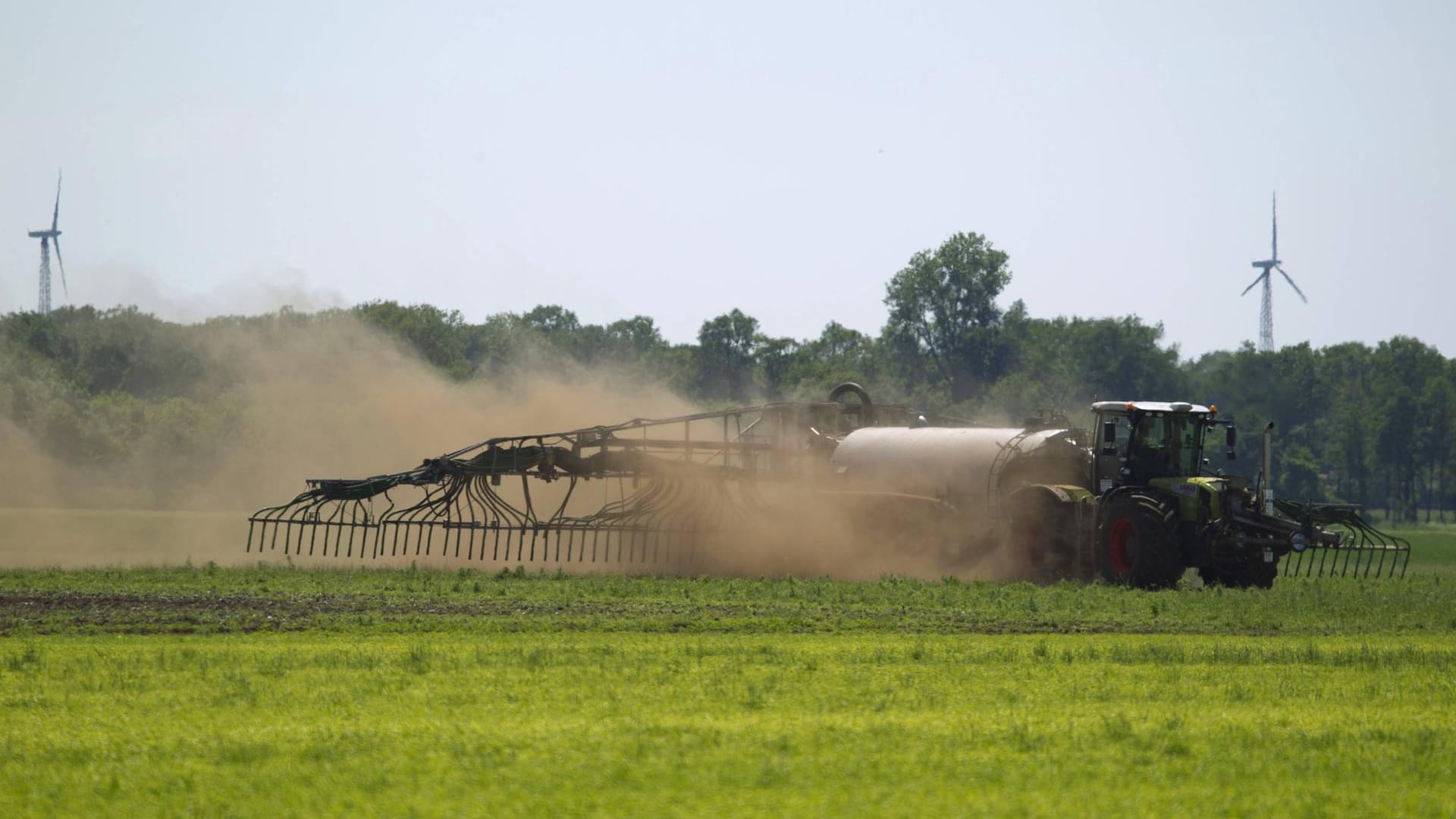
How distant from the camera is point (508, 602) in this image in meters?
22.9

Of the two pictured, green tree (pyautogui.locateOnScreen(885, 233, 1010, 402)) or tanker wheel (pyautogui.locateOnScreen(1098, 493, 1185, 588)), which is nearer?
tanker wheel (pyautogui.locateOnScreen(1098, 493, 1185, 588))

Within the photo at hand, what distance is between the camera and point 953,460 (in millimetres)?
30797

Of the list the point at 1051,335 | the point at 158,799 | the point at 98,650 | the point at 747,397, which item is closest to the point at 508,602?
the point at 98,650

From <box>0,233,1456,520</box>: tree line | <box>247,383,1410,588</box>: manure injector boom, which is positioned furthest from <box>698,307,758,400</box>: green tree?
<box>247,383,1410,588</box>: manure injector boom

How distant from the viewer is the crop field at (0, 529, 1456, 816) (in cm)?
991

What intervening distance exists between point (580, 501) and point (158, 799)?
98.6 feet

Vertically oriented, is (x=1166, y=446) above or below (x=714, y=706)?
above

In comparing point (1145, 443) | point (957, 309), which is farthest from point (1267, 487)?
point (957, 309)

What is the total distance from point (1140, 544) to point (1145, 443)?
2.45m

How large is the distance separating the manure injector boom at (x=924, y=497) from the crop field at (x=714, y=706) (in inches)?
144

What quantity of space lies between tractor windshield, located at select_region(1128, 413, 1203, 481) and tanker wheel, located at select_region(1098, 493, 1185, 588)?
0.86 metres

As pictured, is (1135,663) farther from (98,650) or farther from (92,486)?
(92,486)

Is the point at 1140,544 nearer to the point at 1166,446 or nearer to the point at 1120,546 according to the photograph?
the point at 1120,546

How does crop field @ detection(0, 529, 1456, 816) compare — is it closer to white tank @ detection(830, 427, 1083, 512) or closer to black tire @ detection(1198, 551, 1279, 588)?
black tire @ detection(1198, 551, 1279, 588)
